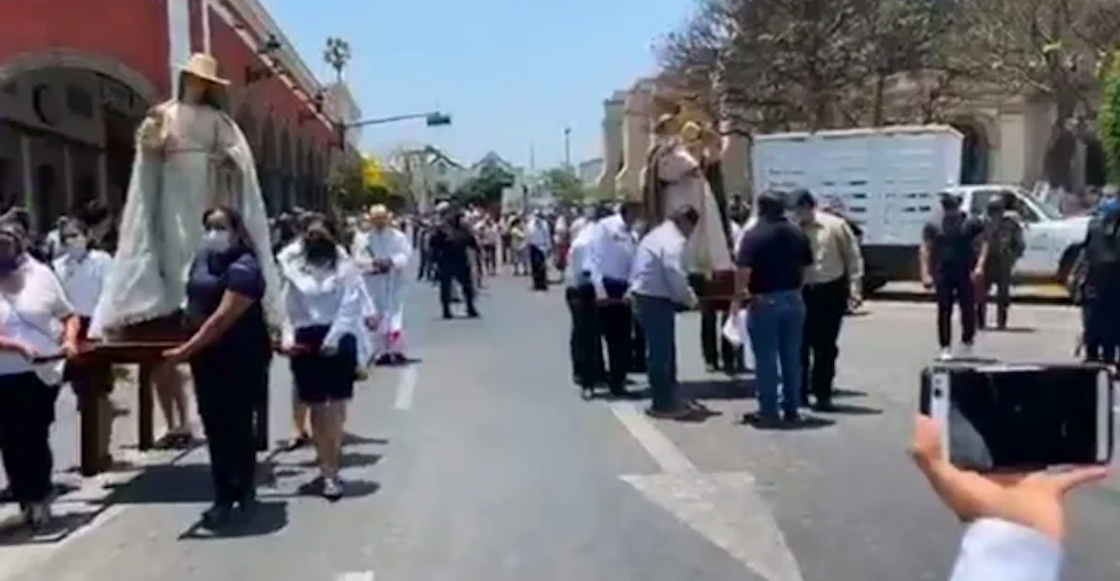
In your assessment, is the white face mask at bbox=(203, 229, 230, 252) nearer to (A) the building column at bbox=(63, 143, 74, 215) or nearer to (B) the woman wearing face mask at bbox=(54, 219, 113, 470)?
(B) the woman wearing face mask at bbox=(54, 219, 113, 470)

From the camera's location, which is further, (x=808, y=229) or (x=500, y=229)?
(x=500, y=229)

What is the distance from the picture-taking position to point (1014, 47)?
40.2m

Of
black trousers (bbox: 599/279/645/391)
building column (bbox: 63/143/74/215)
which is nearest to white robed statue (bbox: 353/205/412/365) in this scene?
black trousers (bbox: 599/279/645/391)

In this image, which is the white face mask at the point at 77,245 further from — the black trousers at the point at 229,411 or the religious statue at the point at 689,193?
the religious statue at the point at 689,193

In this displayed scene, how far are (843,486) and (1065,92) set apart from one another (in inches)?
1265

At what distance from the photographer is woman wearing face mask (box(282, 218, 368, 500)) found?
10297 millimetres

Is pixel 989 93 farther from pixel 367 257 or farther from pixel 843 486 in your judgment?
pixel 843 486

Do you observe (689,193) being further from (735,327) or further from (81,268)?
(81,268)

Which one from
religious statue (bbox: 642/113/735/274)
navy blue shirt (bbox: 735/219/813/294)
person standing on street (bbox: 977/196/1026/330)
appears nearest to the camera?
navy blue shirt (bbox: 735/219/813/294)

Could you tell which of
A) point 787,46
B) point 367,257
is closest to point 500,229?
point 787,46

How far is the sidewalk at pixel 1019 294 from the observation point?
27.6 meters

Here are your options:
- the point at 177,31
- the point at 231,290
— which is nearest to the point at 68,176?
the point at 177,31

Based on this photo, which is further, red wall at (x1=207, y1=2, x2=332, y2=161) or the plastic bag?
red wall at (x1=207, y1=2, x2=332, y2=161)

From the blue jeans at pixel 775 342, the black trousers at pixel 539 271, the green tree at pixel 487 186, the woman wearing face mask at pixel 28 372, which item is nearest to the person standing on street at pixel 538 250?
the black trousers at pixel 539 271
